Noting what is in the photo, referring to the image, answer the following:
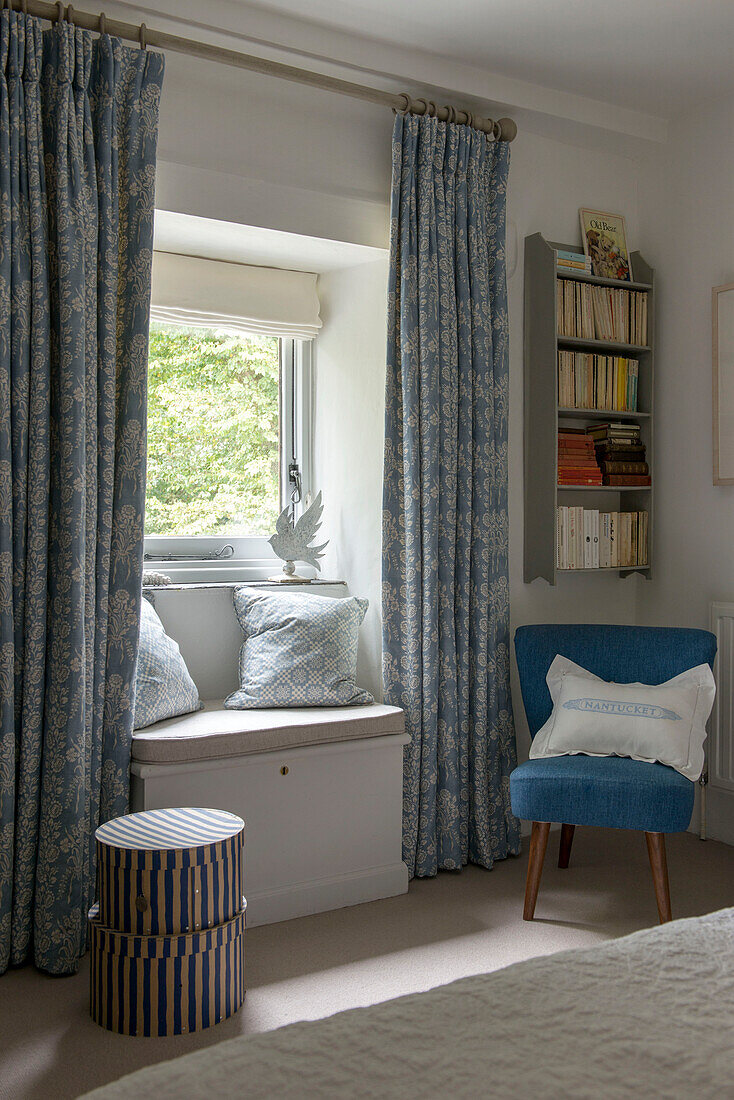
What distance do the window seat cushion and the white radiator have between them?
1.18 meters

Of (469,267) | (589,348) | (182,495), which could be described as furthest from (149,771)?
(589,348)

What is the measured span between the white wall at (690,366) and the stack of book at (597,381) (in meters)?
0.17

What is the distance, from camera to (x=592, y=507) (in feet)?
12.6

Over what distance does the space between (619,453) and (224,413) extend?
1.51 meters

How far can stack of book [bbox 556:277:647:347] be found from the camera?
11.7ft

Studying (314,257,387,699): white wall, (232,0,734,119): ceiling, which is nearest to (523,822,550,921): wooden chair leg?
(314,257,387,699): white wall

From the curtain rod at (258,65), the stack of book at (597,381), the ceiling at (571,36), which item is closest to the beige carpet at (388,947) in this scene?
the stack of book at (597,381)

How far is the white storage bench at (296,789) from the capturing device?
268 cm

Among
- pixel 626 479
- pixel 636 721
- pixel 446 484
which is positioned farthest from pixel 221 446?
pixel 636 721

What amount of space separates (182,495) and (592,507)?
160 cm

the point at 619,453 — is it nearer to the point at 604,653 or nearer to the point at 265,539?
the point at 604,653

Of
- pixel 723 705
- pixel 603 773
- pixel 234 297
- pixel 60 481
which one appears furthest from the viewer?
pixel 234 297

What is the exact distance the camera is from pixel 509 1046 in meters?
0.95

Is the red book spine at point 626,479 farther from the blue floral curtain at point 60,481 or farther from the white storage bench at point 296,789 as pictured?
the blue floral curtain at point 60,481
